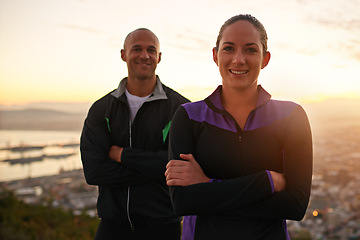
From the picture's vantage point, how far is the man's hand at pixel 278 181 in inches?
65.5

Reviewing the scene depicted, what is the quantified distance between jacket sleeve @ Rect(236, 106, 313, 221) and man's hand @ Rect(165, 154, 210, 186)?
256mm

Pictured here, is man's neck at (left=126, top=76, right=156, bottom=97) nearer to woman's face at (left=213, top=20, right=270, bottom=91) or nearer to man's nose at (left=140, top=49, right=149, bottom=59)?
man's nose at (left=140, top=49, right=149, bottom=59)

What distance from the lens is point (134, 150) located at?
2523 mm

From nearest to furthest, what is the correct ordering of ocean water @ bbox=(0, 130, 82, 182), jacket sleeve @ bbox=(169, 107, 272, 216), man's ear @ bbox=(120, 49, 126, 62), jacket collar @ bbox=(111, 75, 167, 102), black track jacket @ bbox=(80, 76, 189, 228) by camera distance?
jacket sleeve @ bbox=(169, 107, 272, 216) < black track jacket @ bbox=(80, 76, 189, 228) < jacket collar @ bbox=(111, 75, 167, 102) < man's ear @ bbox=(120, 49, 126, 62) < ocean water @ bbox=(0, 130, 82, 182)

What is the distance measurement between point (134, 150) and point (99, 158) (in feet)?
0.89

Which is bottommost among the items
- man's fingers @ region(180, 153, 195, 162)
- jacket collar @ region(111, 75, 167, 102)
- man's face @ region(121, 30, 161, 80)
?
man's fingers @ region(180, 153, 195, 162)

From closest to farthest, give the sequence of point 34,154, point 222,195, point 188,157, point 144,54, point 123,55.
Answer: point 222,195 → point 188,157 → point 144,54 → point 123,55 → point 34,154

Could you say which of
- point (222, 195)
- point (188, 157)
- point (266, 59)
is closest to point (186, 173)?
point (188, 157)

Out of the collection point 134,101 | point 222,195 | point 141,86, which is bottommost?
point 222,195

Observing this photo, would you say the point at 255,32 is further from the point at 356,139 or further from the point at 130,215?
the point at 356,139

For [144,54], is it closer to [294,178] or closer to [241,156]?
[241,156]

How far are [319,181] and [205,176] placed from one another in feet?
38.7

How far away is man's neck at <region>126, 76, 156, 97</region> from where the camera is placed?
2.72 metres

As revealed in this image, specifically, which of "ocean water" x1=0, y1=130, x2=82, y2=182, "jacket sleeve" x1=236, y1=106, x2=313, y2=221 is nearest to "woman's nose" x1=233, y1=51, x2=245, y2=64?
"jacket sleeve" x1=236, y1=106, x2=313, y2=221
